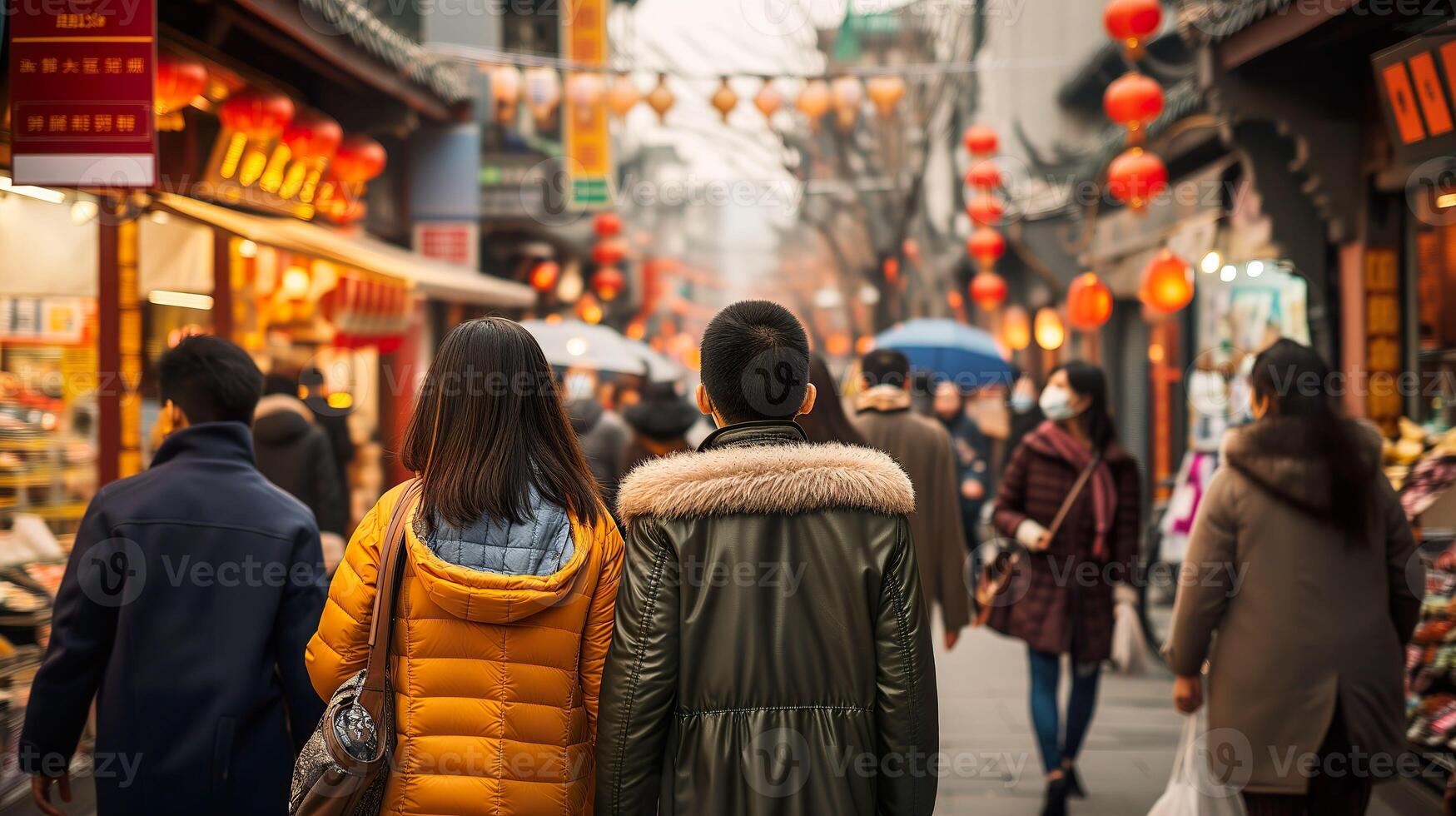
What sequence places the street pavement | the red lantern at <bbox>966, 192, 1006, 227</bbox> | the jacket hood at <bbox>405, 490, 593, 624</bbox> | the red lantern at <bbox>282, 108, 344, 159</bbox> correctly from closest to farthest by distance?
the jacket hood at <bbox>405, 490, 593, 624</bbox> → the street pavement → the red lantern at <bbox>282, 108, 344, 159</bbox> → the red lantern at <bbox>966, 192, 1006, 227</bbox>

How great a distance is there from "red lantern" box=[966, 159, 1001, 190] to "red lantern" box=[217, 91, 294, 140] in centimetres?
716

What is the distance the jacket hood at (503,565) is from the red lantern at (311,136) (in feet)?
25.5

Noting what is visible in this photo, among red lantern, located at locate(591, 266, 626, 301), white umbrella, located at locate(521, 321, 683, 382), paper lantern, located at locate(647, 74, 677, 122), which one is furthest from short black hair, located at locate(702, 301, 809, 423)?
red lantern, located at locate(591, 266, 626, 301)

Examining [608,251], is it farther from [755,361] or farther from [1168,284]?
[755,361]

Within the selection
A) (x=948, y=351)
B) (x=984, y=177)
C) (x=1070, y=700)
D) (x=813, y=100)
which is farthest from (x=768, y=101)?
(x=1070, y=700)

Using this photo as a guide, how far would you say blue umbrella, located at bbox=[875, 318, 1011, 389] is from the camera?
34.4ft

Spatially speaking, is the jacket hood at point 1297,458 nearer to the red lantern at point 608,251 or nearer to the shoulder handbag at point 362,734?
the shoulder handbag at point 362,734

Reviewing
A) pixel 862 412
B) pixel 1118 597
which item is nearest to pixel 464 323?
pixel 862 412

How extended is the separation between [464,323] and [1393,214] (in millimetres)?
6963

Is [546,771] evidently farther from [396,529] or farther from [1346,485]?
[1346,485]

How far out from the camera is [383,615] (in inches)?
104

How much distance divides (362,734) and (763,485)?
1044 mm

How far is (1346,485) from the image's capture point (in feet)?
13.3

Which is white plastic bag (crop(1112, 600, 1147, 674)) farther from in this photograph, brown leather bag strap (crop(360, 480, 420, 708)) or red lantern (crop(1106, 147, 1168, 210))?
brown leather bag strap (crop(360, 480, 420, 708))
